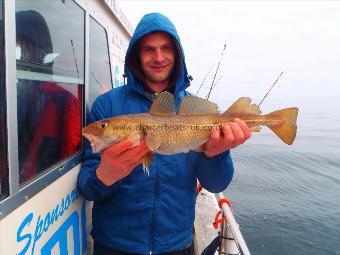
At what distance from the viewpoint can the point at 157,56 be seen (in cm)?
318

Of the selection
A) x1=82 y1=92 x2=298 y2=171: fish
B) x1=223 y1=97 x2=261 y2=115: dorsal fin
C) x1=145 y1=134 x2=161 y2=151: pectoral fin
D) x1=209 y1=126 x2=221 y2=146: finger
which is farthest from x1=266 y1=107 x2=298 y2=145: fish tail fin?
x1=145 y1=134 x2=161 y2=151: pectoral fin

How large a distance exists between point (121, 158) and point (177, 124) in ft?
1.83

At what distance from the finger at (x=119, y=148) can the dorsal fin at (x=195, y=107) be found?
2.25 ft

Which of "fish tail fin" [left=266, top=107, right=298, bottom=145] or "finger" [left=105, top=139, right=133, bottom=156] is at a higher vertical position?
"fish tail fin" [left=266, top=107, right=298, bottom=145]

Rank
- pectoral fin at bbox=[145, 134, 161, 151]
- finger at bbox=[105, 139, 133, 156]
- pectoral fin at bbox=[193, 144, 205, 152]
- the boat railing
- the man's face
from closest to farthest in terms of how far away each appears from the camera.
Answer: finger at bbox=[105, 139, 133, 156], pectoral fin at bbox=[145, 134, 161, 151], pectoral fin at bbox=[193, 144, 205, 152], the man's face, the boat railing

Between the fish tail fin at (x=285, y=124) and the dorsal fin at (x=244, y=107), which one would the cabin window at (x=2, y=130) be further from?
the fish tail fin at (x=285, y=124)

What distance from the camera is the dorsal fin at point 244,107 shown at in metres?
2.96

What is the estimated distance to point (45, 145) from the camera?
245 centimetres

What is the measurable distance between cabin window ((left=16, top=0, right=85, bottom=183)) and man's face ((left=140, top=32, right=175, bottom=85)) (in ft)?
2.26

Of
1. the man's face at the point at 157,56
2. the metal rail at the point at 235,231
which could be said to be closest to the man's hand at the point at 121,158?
the man's face at the point at 157,56

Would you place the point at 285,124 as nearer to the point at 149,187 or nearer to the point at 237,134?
the point at 237,134

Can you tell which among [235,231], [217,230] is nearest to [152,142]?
[235,231]

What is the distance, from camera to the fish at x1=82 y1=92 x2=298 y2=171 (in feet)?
8.02

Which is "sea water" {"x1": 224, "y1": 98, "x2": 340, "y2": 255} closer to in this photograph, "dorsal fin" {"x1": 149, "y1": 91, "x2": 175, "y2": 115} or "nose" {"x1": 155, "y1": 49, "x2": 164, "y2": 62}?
"nose" {"x1": 155, "y1": 49, "x2": 164, "y2": 62}
